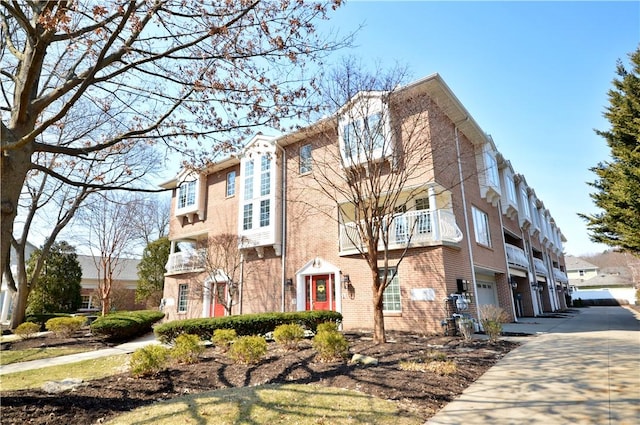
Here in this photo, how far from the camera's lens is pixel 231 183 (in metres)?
19.6

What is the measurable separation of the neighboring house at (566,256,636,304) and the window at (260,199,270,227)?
135 ft

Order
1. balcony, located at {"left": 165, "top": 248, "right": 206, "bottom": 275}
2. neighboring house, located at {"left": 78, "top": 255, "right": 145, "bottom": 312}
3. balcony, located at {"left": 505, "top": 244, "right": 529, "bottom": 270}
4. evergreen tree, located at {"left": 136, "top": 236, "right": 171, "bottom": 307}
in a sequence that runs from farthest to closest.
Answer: neighboring house, located at {"left": 78, "top": 255, "right": 145, "bottom": 312}
evergreen tree, located at {"left": 136, "top": 236, "right": 171, "bottom": 307}
balcony, located at {"left": 505, "top": 244, "right": 529, "bottom": 270}
balcony, located at {"left": 165, "top": 248, "right": 206, "bottom": 275}

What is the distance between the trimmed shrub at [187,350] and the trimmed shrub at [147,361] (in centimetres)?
85

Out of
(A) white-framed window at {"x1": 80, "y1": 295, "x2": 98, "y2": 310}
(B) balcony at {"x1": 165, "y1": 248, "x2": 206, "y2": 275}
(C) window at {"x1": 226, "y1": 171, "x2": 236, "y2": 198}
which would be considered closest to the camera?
(B) balcony at {"x1": 165, "y1": 248, "x2": 206, "y2": 275}

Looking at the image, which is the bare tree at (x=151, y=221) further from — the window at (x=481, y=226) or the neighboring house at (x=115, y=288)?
the window at (x=481, y=226)

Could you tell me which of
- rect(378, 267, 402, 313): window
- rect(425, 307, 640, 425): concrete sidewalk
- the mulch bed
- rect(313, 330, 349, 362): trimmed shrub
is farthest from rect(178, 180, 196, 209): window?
rect(425, 307, 640, 425): concrete sidewalk

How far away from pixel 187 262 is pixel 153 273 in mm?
9210

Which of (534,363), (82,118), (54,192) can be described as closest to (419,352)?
(534,363)

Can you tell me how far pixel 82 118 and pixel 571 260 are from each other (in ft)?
243

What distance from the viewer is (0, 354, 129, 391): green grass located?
277 inches

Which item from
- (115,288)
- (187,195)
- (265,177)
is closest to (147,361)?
(265,177)

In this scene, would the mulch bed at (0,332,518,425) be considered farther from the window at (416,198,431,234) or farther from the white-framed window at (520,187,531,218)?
the white-framed window at (520,187,531,218)

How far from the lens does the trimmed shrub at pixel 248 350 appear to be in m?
7.21

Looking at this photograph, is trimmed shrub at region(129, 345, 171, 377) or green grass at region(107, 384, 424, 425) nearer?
green grass at region(107, 384, 424, 425)
